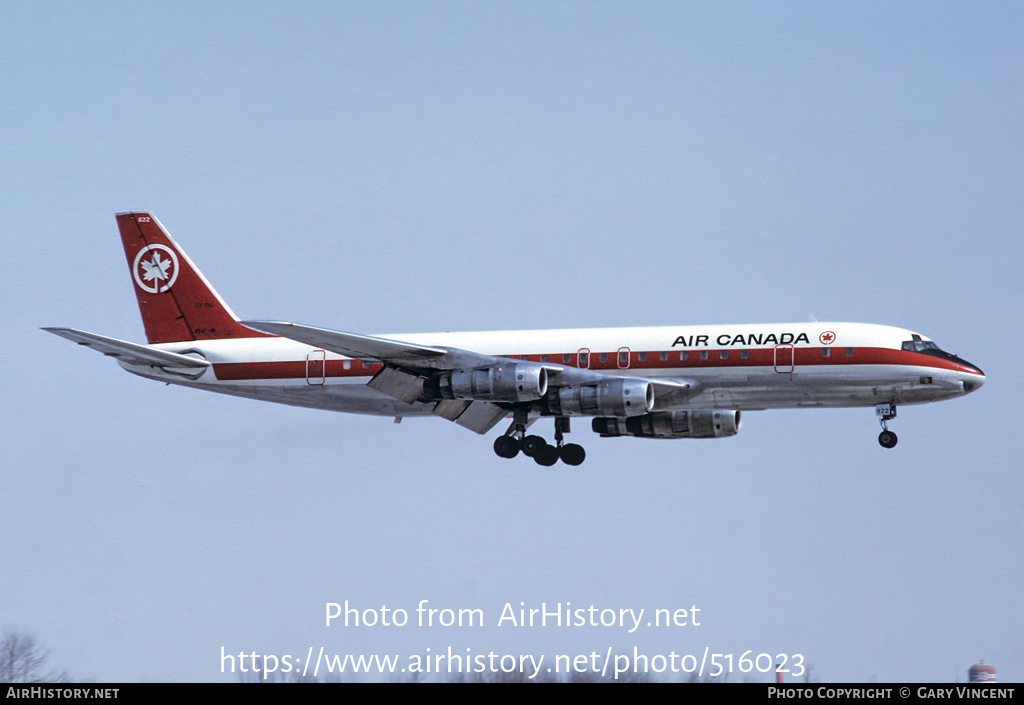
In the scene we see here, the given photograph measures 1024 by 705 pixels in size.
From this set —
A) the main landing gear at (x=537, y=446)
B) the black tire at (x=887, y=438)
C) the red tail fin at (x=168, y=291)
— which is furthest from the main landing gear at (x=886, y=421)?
the red tail fin at (x=168, y=291)

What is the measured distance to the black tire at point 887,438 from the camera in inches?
2084

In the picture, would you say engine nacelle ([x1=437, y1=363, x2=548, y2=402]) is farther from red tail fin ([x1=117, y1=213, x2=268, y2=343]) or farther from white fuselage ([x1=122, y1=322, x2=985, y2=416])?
red tail fin ([x1=117, y1=213, x2=268, y2=343])

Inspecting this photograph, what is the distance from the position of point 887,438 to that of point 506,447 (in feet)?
44.5

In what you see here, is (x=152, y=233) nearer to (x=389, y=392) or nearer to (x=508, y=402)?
(x=389, y=392)

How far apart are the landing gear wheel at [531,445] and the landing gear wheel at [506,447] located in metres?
0.32

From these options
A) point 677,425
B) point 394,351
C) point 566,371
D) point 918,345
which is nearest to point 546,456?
point 677,425

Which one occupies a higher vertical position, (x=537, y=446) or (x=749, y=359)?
(x=749, y=359)

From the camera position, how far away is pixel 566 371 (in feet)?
173

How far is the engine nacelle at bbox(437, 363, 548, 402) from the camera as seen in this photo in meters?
51.7

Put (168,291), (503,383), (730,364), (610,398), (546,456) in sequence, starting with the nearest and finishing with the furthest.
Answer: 1. (610,398)
2. (503,383)
3. (730,364)
4. (546,456)
5. (168,291)

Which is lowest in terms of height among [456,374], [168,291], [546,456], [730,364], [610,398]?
[546,456]

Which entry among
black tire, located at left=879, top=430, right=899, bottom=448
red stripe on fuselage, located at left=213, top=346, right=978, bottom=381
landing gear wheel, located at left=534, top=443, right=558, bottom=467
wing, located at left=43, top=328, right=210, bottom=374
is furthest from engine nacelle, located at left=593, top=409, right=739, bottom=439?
wing, located at left=43, top=328, right=210, bottom=374

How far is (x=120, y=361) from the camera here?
189 ft

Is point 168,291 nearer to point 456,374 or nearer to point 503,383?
point 456,374
